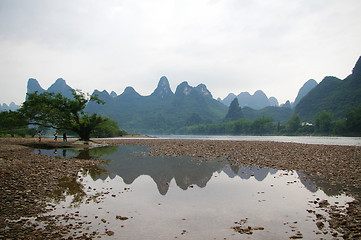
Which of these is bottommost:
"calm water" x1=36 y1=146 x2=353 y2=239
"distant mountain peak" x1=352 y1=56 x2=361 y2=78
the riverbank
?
"calm water" x1=36 y1=146 x2=353 y2=239

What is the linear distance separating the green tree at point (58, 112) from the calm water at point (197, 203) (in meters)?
29.9

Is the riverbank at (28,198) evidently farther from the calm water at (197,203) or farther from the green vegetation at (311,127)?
the green vegetation at (311,127)

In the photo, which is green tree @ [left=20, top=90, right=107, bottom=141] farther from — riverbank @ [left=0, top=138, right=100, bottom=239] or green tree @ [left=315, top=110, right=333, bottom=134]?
green tree @ [left=315, top=110, right=333, bottom=134]

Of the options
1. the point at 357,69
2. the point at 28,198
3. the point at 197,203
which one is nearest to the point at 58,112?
the point at 28,198

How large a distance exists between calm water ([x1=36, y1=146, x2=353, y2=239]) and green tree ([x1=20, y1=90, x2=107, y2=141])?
29.9 m

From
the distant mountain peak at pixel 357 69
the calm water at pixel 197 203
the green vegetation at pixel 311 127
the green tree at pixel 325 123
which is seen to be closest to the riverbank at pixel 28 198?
the calm water at pixel 197 203

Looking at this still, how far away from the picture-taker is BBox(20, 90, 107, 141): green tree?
1522 inches

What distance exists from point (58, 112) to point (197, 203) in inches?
1546

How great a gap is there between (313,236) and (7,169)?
1617 cm

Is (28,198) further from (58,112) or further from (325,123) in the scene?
(325,123)

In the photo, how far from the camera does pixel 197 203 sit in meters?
9.59

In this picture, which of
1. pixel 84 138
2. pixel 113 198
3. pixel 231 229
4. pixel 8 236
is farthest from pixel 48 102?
pixel 231 229

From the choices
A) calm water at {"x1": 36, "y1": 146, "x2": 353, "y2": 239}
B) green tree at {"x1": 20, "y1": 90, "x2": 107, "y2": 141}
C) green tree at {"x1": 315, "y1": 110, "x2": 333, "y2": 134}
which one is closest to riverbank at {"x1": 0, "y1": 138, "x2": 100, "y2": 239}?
calm water at {"x1": 36, "y1": 146, "x2": 353, "y2": 239}

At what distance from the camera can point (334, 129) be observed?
11238 cm
